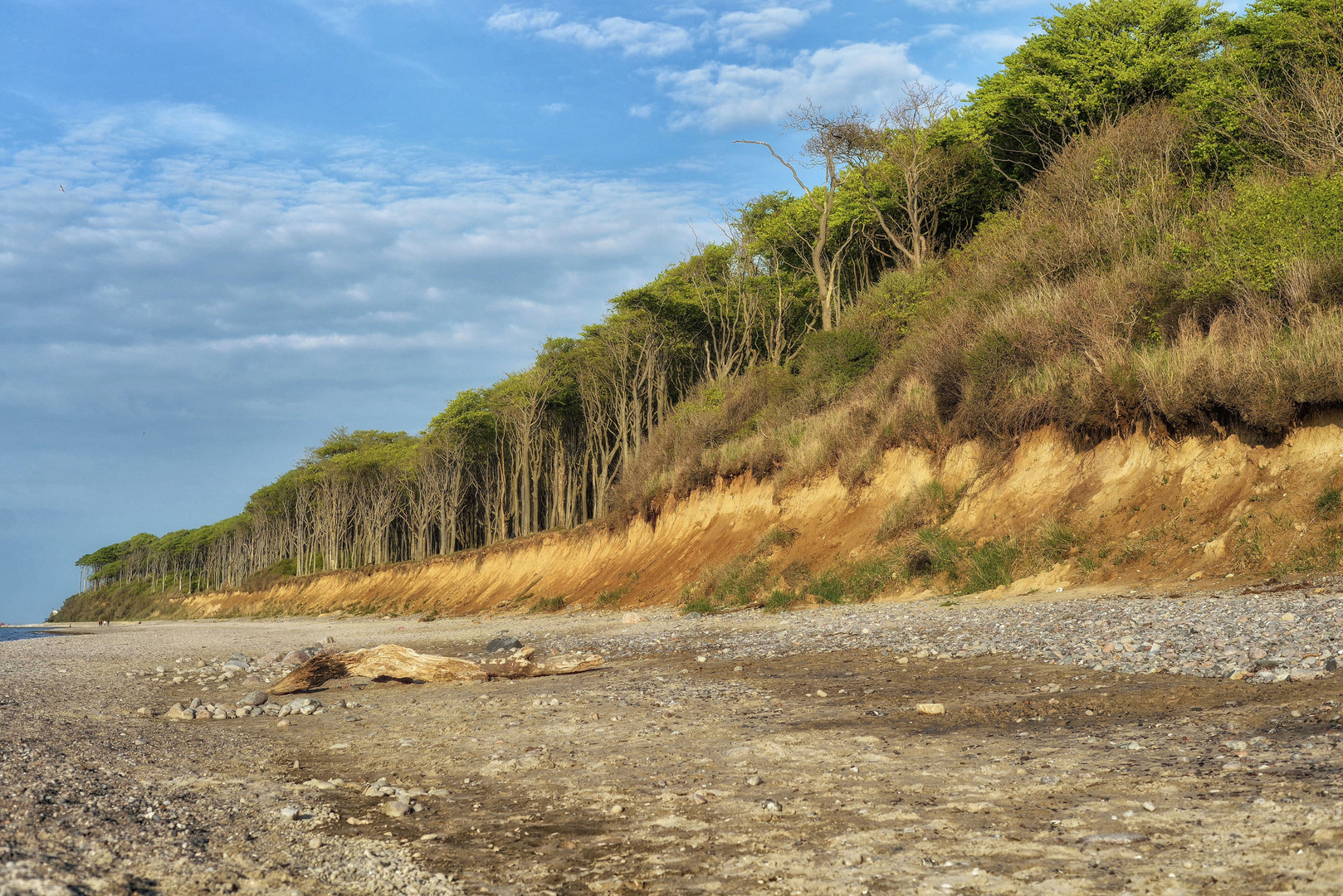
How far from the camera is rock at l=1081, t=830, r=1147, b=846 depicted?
355 cm

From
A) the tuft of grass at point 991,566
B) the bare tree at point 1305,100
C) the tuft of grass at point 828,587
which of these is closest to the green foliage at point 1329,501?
the tuft of grass at point 991,566

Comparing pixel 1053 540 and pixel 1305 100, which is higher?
pixel 1305 100

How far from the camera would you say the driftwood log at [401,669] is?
11320mm

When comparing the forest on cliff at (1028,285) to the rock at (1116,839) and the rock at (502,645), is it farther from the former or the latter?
the rock at (1116,839)

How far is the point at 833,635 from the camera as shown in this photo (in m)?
12.3

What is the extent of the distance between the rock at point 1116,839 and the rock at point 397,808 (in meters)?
3.83

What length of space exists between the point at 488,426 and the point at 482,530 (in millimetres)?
19462

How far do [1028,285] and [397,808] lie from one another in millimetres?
19698

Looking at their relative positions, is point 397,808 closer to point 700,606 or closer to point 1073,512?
point 1073,512

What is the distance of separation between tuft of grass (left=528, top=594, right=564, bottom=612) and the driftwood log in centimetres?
1794

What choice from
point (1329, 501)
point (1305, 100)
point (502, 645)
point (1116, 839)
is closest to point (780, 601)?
point (502, 645)

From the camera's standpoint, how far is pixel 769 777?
5.25 meters

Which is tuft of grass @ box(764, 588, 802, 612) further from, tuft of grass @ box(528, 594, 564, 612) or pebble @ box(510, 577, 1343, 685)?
tuft of grass @ box(528, 594, 564, 612)

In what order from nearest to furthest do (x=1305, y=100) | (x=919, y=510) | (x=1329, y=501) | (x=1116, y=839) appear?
(x=1116, y=839) → (x=1329, y=501) → (x=919, y=510) → (x=1305, y=100)
